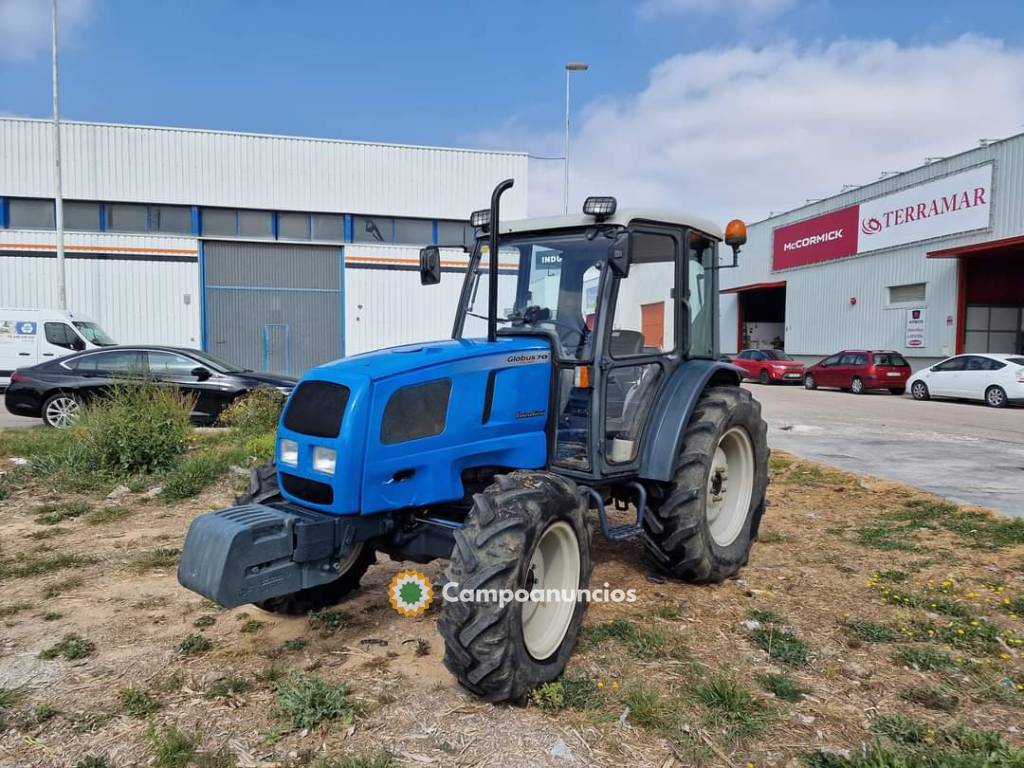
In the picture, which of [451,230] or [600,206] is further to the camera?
[451,230]

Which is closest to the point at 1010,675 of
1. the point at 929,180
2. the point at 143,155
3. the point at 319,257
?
the point at 319,257

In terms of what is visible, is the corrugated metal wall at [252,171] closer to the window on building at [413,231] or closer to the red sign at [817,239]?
the window on building at [413,231]

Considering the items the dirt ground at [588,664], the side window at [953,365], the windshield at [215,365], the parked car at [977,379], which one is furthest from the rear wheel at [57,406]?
the side window at [953,365]

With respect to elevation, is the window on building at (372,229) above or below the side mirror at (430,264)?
above

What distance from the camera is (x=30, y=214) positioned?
2161cm

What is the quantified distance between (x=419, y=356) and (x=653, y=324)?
1666mm

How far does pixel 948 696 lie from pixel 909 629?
0.80 meters

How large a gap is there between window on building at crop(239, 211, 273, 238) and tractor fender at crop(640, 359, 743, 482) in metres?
20.2

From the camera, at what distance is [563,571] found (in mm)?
3635

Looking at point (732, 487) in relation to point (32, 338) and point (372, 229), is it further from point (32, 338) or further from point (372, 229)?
point (372, 229)

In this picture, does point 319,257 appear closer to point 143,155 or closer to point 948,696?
point 143,155

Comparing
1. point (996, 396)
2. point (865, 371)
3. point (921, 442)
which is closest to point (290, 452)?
point (921, 442)

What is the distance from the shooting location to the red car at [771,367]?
2672cm

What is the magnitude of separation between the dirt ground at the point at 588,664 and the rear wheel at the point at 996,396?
47.5 ft
